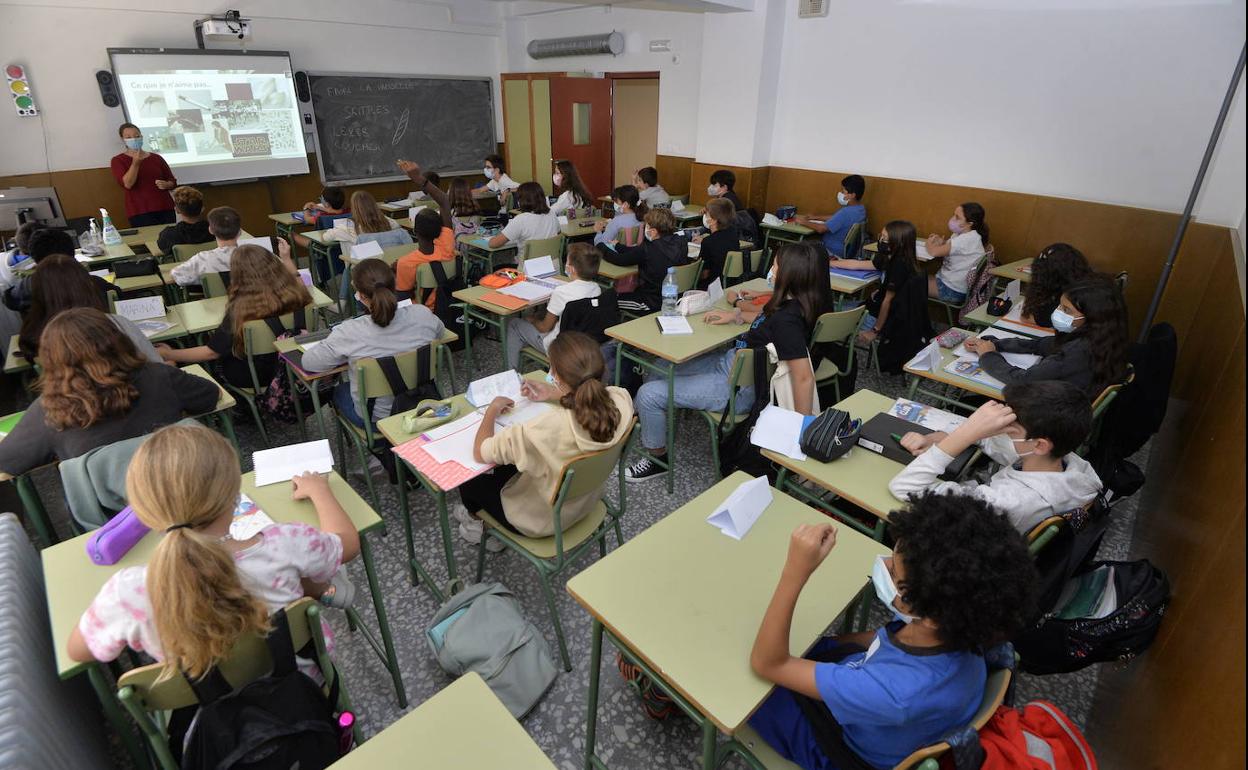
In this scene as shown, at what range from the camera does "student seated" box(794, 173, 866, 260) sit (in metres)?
5.79

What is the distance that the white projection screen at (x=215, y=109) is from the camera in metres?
6.46

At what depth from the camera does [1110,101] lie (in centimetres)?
472

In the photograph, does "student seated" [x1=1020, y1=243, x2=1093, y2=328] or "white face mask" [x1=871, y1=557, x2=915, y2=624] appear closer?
"white face mask" [x1=871, y1=557, x2=915, y2=624]

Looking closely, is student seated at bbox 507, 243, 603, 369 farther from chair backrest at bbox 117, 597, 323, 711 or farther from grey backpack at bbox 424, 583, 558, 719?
chair backrest at bbox 117, 597, 323, 711

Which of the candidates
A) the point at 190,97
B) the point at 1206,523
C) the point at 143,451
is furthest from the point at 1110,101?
the point at 190,97

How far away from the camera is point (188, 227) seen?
15.4 feet

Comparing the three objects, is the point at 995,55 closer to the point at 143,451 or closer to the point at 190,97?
the point at 143,451

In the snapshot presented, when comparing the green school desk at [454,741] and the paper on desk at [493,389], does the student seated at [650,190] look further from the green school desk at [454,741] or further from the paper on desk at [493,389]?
the green school desk at [454,741]

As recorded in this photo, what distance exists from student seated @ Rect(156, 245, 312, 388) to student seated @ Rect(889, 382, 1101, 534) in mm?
3042

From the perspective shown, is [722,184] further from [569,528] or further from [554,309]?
[569,528]

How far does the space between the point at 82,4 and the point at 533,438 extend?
24.8 ft

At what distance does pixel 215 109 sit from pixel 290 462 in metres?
6.88

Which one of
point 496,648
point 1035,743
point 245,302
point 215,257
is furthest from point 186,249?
point 1035,743

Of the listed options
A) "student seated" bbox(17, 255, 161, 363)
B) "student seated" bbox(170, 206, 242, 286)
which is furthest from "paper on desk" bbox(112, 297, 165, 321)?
"student seated" bbox(17, 255, 161, 363)
